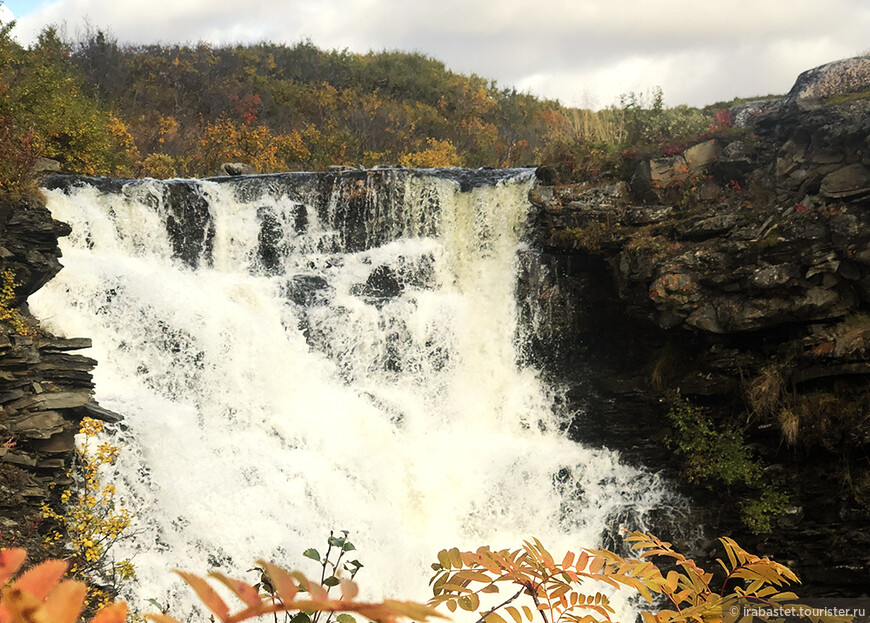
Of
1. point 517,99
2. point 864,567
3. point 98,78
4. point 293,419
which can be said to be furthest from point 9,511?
point 517,99

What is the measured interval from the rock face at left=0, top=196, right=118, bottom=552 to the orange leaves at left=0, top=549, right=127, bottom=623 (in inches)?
254

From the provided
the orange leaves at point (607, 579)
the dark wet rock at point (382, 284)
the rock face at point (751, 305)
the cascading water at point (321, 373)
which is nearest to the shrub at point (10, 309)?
the cascading water at point (321, 373)

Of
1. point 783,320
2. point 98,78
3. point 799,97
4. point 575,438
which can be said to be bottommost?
point 575,438

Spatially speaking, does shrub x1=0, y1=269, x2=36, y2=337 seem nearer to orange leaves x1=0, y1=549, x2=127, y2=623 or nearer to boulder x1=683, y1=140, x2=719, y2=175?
orange leaves x1=0, y1=549, x2=127, y2=623

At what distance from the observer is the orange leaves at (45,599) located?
493 millimetres

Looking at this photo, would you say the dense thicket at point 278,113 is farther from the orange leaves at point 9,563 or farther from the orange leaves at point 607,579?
the orange leaves at point 9,563

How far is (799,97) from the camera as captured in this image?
32.7 ft

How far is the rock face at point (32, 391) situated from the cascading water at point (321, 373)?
0.62 metres

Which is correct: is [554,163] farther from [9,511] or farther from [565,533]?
[9,511]

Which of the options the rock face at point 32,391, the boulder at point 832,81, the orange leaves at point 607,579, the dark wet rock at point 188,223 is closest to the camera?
the orange leaves at point 607,579

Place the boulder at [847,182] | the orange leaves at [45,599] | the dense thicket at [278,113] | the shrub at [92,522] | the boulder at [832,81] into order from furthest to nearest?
1. the dense thicket at [278,113]
2. the boulder at [832,81]
3. the boulder at [847,182]
4. the shrub at [92,522]
5. the orange leaves at [45,599]

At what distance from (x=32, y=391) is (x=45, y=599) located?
8029 millimetres

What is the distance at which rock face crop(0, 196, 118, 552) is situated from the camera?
6508 millimetres

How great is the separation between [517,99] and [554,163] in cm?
1977
